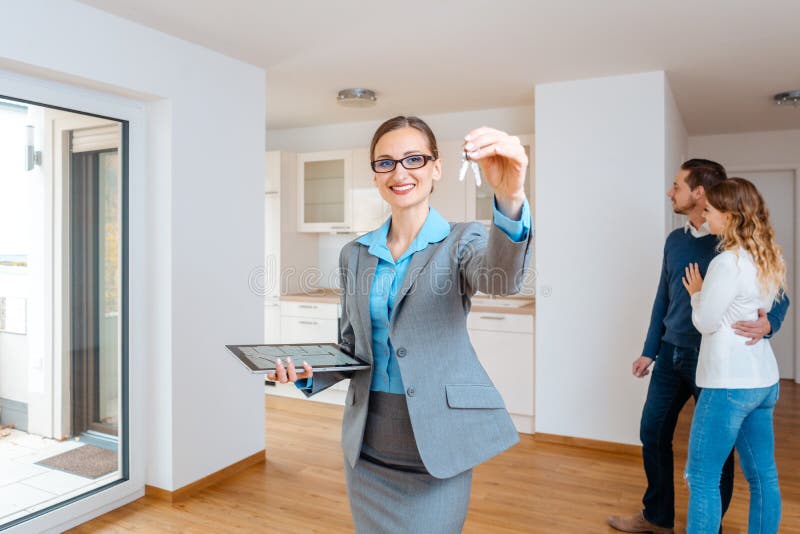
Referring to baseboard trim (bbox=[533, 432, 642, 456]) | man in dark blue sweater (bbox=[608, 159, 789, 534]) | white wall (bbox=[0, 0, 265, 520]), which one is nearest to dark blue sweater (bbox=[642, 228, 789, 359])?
man in dark blue sweater (bbox=[608, 159, 789, 534])

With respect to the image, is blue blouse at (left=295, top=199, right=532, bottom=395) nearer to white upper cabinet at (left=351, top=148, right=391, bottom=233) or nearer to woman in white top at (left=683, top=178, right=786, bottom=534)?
woman in white top at (left=683, top=178, right=786, bottom=534)

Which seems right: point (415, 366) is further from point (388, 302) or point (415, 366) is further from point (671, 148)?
point (671, 148)

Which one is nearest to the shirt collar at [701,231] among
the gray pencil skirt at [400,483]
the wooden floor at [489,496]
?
the wooden floor at [489,496]

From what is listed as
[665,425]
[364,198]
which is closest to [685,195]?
[665,425]

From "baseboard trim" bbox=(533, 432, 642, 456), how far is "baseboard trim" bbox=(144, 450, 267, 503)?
1894 millimetres

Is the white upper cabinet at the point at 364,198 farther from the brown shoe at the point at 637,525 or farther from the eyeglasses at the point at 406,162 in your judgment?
the eyeglasses at the point at 406,162

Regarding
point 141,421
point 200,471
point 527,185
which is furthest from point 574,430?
point 141,421

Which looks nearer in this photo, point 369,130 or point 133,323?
point 133,323

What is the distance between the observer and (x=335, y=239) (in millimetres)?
5820

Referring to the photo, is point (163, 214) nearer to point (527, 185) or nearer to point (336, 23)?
point (336, 23)

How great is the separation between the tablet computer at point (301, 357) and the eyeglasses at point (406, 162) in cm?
43

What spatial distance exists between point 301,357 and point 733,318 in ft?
5.04

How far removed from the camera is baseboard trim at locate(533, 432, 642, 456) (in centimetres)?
389

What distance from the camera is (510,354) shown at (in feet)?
14.1
